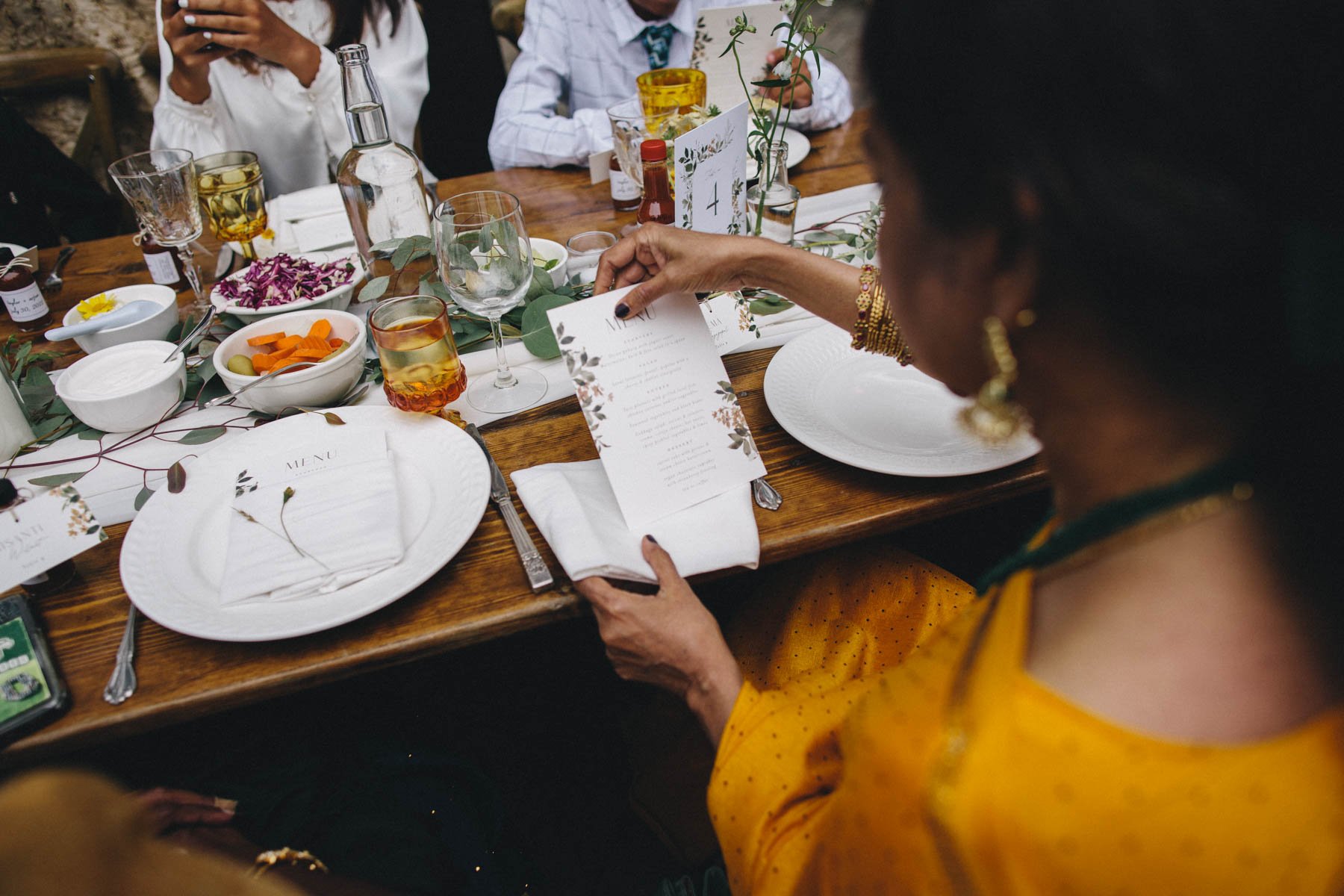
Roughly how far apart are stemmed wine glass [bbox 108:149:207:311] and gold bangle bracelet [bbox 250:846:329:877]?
40.9 inches

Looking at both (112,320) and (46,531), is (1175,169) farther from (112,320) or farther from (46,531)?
(112,320)

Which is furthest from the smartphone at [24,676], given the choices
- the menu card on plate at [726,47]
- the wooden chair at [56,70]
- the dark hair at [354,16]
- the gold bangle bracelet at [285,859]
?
the wooden chair at [56,70]

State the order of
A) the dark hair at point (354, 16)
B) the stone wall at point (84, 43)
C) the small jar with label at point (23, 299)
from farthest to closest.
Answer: the stone wall at point (84, 43), the dark hair at point (354, 16), the small jar with label at point (23, 299)

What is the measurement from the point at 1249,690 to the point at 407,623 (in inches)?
29.5

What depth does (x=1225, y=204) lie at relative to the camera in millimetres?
428

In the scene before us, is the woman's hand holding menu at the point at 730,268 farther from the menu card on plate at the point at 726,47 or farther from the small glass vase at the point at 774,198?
the menu card on plate at the point at 726,47

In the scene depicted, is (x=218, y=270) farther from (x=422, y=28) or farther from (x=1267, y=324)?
(x=1267, y=324)

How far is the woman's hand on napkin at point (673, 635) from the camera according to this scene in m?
0.85

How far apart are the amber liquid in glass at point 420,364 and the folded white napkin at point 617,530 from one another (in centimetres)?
22

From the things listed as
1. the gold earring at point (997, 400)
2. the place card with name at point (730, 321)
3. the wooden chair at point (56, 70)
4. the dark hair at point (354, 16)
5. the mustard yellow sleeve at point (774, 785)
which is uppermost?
the dark hair at point (354, 16)

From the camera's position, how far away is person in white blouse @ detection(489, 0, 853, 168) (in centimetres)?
210

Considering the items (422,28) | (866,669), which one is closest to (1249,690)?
(866,669)

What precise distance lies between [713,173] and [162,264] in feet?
3.93

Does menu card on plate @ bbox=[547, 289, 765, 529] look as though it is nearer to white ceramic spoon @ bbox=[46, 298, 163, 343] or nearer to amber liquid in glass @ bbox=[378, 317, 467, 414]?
amber liquid in glass @ bbox=[378, 317, 467, 414]
